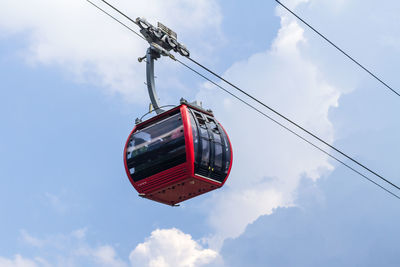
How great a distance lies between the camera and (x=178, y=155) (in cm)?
2011

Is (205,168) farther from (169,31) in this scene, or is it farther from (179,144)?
(169,31)

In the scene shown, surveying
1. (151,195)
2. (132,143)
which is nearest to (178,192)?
(151,195)

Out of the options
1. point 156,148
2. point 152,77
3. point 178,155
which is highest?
point 152,77

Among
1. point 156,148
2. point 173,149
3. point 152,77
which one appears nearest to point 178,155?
point 173,149

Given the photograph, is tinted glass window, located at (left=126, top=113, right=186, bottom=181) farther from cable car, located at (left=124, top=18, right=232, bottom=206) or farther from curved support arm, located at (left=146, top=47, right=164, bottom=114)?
curved support arm, located at (left=146, top=47, right=164, bottom=114)

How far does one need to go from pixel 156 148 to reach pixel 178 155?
1019 mm

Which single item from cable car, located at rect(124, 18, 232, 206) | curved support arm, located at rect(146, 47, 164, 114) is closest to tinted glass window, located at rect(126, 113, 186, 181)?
cable car, located at rect(124, 18, 232, 206)

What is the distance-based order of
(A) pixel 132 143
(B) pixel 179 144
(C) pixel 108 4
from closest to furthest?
1. (C) pixel 108 4
2. (B) pixel 179 144
3. (A) pixel 132 143

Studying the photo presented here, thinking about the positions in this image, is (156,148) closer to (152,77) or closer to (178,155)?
(178,155)

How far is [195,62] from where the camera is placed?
17938 millimetres

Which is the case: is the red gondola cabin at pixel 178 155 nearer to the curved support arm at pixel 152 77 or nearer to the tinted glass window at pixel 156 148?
the tinted glass window at pixel 156 148

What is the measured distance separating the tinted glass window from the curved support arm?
0.86m

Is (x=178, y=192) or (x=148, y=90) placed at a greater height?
(x=148, y=90)

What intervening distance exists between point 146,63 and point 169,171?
164 inches
